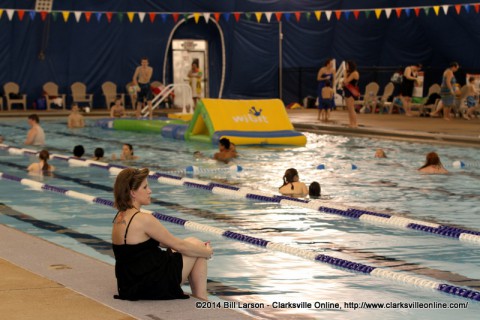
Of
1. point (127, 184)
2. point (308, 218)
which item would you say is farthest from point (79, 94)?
point (127, 184)

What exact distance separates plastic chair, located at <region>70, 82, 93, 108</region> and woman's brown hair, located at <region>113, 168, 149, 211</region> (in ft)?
82.4

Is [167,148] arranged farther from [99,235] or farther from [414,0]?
[414,0]

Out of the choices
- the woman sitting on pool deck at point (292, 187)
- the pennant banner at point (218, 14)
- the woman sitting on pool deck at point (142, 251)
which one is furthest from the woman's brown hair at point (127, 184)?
the pennant banner at point (218, 14)

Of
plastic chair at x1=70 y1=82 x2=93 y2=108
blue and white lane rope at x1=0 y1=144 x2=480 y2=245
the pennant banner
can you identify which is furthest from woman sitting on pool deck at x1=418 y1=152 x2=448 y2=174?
plastic chair at x1=70 y1=82 x2=93 y2=108

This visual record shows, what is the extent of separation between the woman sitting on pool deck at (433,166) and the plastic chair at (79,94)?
1807cm

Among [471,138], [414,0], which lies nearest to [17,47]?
[414,0]

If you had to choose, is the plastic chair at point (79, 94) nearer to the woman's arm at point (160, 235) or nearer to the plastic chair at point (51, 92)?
the plastic chair at point (51, 92)

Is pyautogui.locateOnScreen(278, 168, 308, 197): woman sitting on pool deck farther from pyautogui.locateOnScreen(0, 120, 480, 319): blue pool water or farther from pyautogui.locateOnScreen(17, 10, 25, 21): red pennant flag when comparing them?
pyautogui.locateOnScreen(17, 10, 25, 21): red pennant flag

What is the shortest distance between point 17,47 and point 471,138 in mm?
16846

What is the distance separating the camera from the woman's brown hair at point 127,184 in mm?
6160

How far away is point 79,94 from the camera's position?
31109mm

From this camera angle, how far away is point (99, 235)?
976 cm

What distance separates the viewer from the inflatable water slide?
19609 mm

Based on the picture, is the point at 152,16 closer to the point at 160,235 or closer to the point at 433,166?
the point at 433,166
